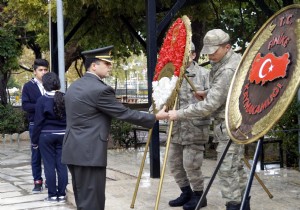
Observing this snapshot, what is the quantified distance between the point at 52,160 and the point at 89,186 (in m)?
2.42

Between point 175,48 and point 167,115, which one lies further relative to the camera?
point 175,48

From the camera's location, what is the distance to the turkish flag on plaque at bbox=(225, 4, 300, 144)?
132 inches

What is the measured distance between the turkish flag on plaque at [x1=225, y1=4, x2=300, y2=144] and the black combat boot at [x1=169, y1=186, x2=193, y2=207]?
1928mm

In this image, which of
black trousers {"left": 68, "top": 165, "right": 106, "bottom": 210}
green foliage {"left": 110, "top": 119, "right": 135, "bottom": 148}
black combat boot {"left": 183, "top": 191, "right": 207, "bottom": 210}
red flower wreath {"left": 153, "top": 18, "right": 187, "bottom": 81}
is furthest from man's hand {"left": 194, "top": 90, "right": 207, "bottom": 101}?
green foliage {"left": 110, "top": 119, "right": 135, "bottom": 148}

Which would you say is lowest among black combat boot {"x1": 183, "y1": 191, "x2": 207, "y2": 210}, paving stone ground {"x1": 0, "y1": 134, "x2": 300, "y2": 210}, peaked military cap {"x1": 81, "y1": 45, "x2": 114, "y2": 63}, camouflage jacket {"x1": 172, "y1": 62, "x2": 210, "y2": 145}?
paving stone ground {"x1": 0, "y1": 134, "x2": 300, "y2": 210}

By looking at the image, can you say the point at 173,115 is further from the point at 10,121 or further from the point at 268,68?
the point at 10,121

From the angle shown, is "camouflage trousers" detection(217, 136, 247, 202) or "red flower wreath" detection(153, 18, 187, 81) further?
"red flower wreath" detection(153, 18, 187, 81)

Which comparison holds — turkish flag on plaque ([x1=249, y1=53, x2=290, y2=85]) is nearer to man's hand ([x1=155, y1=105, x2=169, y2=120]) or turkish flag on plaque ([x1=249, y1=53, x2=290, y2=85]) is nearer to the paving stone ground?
man's hand ([x1=155, y1=105, x2=169, y2=120])

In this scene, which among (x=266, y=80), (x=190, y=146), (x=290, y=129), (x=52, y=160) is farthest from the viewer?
(x=290, y=129)

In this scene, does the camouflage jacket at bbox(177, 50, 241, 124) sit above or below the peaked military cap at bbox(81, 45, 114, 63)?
below

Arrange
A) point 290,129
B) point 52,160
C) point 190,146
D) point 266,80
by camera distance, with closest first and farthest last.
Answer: point 266,80 < point 190,146 < point 52,160 < point 290,129

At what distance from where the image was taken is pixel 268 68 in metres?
3.66

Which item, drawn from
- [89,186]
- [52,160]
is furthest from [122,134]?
[89,186]

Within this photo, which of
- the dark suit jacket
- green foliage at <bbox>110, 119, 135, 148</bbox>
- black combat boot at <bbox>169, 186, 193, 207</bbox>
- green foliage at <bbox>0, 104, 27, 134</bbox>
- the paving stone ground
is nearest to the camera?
the dark suit jacket
